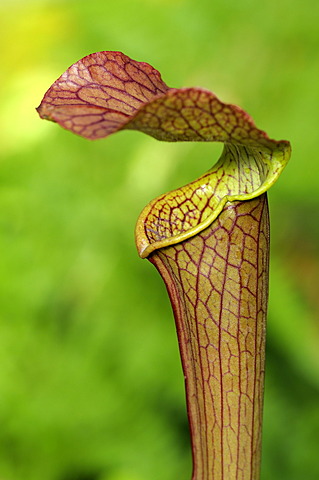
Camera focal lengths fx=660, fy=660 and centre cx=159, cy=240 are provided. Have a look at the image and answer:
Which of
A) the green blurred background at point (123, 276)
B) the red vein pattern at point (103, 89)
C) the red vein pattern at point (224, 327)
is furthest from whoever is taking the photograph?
the green blurred background at point (123, 276)

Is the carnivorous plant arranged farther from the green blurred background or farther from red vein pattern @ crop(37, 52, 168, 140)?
the green blurred background

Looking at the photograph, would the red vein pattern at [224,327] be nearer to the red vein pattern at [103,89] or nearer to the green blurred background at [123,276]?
the red vein pattern at [103,89]

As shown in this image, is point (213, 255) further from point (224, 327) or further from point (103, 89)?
point (103, 89)

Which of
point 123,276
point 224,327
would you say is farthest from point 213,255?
point 123,276

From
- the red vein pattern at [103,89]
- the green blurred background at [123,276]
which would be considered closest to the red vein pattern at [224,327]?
the red vein pattern at [103,89]

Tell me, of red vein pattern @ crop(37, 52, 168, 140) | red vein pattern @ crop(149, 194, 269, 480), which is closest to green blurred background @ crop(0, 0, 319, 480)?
red vein pattern @ crop(149, 194, 269, 480)

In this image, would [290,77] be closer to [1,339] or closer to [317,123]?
[317,123]
